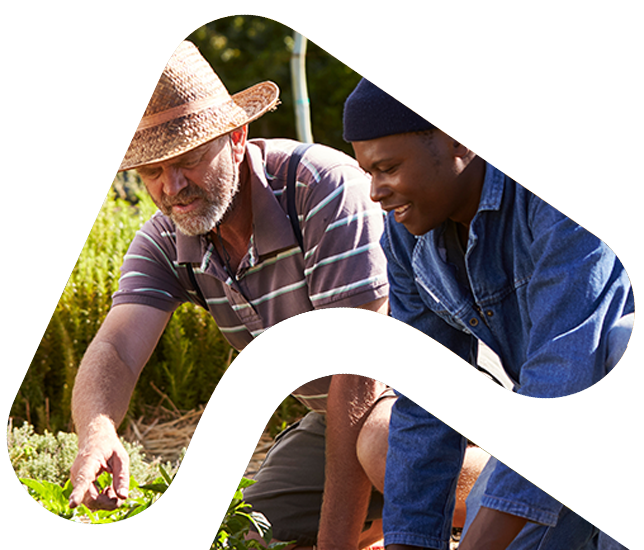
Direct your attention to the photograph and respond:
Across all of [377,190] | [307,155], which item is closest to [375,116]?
[377,190]

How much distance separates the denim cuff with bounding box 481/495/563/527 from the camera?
67.6 inches

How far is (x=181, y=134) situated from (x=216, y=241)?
1.23ft

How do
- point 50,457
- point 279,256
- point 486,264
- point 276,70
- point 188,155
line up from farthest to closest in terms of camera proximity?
point 50,457
point 276,70
point 279,256
point 188,155
point 486,264

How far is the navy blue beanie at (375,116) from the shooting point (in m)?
1.77

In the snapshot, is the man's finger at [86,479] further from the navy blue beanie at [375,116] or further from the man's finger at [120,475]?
the navy blue beanie at [375,116]

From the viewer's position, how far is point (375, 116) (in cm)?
179

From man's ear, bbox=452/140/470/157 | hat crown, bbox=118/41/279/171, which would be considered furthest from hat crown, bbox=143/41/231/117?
man's ear, bbox=452/140/470/157

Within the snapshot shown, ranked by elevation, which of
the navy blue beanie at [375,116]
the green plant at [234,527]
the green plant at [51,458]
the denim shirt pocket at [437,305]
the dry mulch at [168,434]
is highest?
the navy blue beanie at [375,116]

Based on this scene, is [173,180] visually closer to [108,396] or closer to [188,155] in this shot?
[188,155]

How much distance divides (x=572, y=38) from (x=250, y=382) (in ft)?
3.90

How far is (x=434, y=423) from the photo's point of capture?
1936 millimetres

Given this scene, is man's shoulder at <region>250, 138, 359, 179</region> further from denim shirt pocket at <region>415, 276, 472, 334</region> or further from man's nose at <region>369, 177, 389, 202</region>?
denim shirt pocket at <region>415, 276, 472, 334</region>

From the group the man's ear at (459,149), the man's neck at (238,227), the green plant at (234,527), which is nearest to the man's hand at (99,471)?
the green plant at (234,527)

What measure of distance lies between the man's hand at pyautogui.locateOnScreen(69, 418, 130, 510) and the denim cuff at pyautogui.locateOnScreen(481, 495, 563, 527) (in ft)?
3.31
